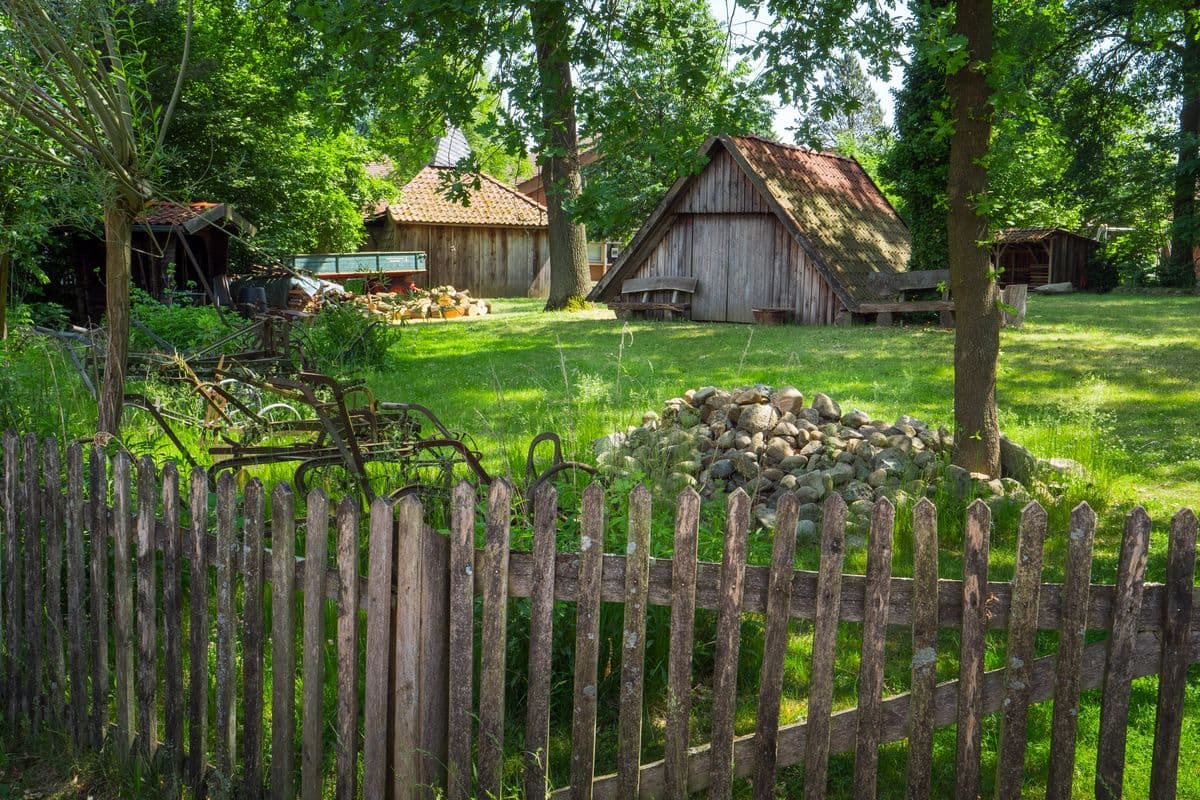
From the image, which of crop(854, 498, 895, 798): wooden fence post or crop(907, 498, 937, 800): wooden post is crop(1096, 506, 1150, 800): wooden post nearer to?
crop(907, 498, 937, 800): wooden post

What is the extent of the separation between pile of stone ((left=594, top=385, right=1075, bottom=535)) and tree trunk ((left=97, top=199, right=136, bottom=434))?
2.41m

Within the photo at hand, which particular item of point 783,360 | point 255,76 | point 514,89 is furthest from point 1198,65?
point 514,89

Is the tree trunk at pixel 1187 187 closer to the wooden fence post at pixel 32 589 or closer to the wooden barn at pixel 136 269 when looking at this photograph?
the wooden barn at pixel 136 269

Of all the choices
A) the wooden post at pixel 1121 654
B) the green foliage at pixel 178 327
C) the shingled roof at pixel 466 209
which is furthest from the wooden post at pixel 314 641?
the shingled roof at pixel 466 209

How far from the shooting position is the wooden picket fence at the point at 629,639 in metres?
2.65

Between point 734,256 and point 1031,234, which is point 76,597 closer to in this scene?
point 734,256

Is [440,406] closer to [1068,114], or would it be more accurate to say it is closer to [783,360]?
[783,360]

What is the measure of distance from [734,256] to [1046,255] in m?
20.5

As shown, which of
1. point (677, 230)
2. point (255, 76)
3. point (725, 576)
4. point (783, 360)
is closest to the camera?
point (725, 576)

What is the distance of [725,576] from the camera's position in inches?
107

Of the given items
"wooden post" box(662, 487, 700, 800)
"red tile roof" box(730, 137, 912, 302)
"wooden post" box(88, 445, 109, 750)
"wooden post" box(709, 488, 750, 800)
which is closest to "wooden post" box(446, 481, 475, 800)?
"wooden post" box(662, 487, 700, 800)

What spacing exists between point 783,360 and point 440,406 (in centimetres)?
496

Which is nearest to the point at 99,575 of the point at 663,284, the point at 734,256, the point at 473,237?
the point at 734,256

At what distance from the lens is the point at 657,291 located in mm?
21281
